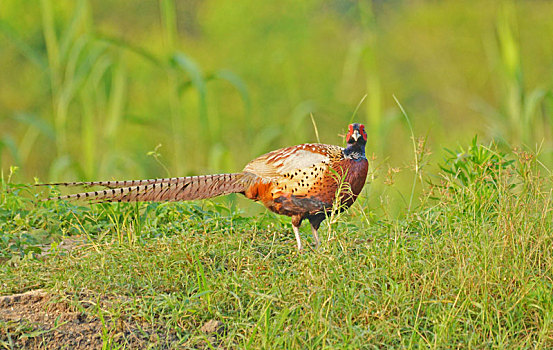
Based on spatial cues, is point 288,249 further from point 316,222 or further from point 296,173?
point 296,173

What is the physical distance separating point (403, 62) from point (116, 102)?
19.2m

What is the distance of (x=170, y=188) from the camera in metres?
4.63

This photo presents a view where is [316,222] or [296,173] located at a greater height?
[296,173]

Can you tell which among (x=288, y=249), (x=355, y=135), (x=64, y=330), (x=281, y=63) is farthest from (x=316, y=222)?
(x=281, y=63)

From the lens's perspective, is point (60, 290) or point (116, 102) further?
point (116, 102)

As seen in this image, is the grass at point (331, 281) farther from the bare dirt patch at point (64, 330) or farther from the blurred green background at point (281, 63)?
the blurred green background at point (281, 63)

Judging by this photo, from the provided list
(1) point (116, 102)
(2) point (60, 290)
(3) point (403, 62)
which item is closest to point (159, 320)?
Answer: (2) point (60, 290)

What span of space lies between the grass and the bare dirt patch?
0.09ft

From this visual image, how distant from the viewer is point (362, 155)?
4723 millimetres

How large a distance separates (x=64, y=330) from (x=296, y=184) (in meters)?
1.72

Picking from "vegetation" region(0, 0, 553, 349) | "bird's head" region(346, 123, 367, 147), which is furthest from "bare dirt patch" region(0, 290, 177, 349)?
"bird's head" region(346, 123, 367, 147)

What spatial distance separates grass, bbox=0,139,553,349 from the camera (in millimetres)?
3533

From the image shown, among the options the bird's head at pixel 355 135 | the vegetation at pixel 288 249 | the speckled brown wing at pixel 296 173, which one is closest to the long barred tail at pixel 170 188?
the speckled brown wing at pixel 296 173

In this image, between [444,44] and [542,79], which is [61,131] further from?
[444,44]
